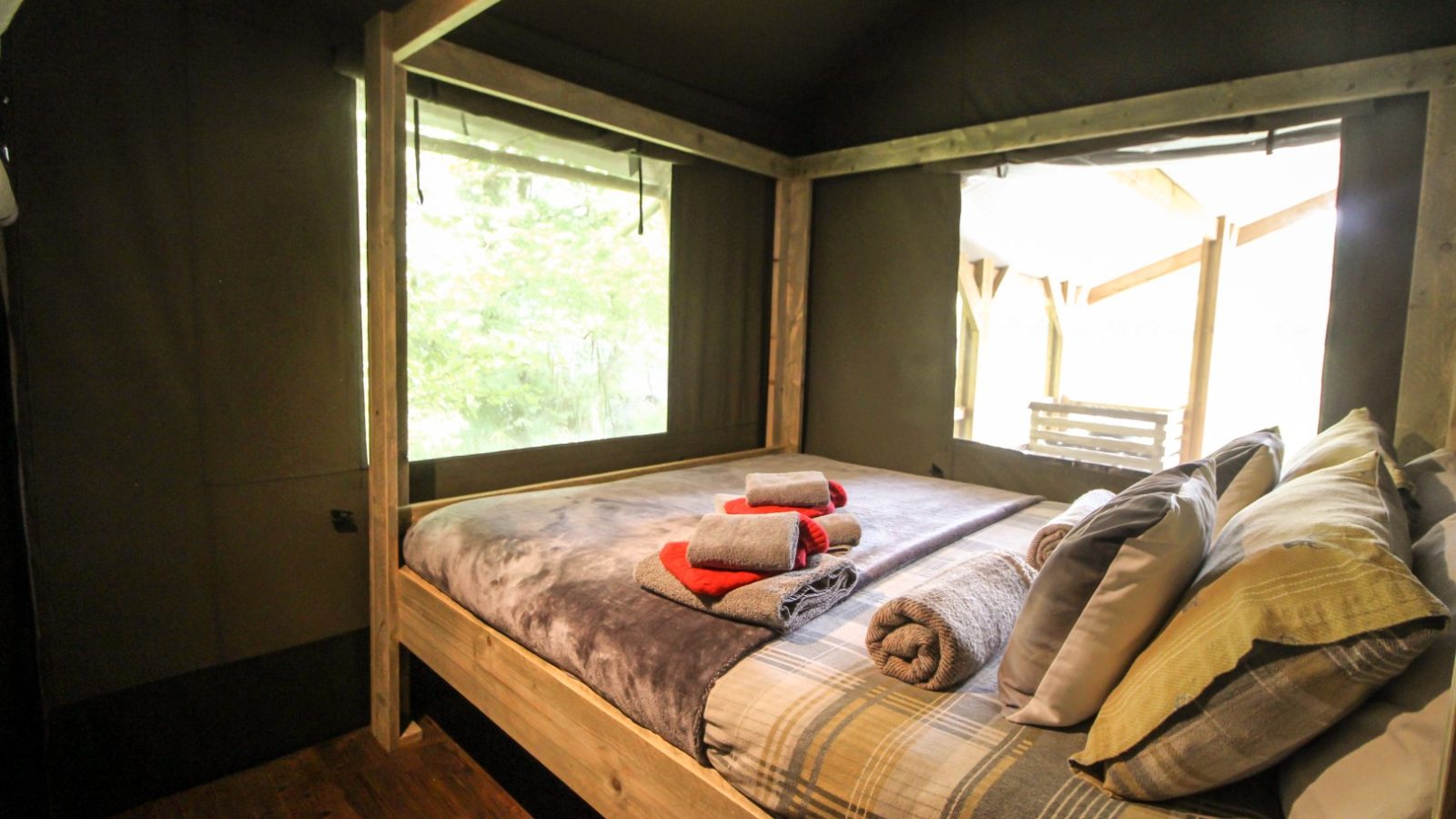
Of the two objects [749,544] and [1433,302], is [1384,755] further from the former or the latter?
[1433,302]

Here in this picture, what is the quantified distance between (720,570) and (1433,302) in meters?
2.02

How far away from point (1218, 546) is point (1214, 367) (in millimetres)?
5045

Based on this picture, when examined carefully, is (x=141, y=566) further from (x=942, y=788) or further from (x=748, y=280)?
(x=748, y=280)

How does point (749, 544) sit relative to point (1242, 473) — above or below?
below

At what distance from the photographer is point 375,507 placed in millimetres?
2178

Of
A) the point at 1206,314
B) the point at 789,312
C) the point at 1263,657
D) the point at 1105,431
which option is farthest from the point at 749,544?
the point at 1206,314


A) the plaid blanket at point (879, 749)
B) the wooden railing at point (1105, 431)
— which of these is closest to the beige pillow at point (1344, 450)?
the plaid blanket at point (879, 749)

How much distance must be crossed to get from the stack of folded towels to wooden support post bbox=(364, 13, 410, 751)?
0.96 meters

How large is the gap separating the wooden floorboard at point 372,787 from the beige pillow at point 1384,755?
166 cm

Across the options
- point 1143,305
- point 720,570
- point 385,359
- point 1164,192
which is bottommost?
point 720,570

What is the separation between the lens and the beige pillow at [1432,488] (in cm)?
131

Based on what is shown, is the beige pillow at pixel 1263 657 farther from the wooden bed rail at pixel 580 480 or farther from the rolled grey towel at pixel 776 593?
the wooden bed rail at pixel 580 480

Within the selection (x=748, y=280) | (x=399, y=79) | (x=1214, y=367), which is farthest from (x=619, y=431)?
Answer: (x=1214, y=367)

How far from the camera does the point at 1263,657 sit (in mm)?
805
